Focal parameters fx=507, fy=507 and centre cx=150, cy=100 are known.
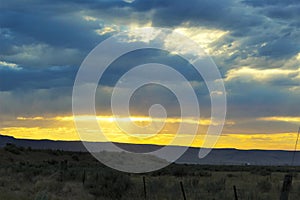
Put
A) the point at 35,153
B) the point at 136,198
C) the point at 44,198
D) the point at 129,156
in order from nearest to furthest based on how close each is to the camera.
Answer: the point at 44,198
the point at 136,198
the point at 35,153
the point at 129,156

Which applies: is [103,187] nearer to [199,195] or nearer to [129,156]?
[199,195]

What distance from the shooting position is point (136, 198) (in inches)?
1011

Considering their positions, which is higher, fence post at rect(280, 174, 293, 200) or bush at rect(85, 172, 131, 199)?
fence post at rect(280, 174, 293, 200)

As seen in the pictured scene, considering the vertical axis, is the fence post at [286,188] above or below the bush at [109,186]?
above

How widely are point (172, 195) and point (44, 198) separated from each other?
749 centimetres

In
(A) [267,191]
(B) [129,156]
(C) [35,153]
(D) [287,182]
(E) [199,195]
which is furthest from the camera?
(B) [129,156]

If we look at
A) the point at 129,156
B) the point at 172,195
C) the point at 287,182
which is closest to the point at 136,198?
the point at 172,195

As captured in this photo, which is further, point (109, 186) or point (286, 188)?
point (109, 186)

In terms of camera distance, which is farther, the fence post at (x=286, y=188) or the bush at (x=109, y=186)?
the bush at (x=109, y=186)

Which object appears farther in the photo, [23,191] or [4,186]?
[4,186]

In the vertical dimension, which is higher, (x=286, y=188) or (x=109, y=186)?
(x=286, y=188)

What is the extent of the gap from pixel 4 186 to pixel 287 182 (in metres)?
21.1

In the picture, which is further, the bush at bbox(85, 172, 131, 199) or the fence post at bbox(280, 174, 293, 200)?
the bush at bbox(85, 172, 131, 199)

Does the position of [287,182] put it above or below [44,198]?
above
